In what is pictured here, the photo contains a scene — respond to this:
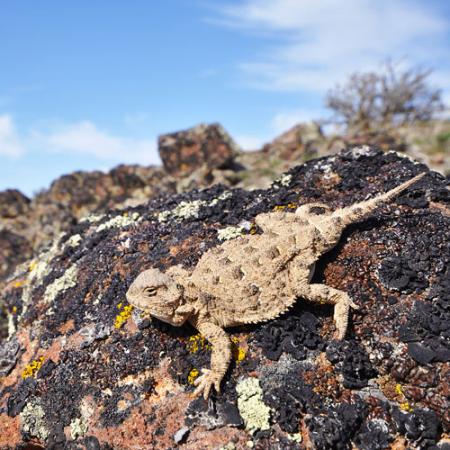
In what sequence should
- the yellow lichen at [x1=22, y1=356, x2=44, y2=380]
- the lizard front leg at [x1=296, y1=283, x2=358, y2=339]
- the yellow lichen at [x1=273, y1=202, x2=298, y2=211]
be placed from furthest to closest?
the yellow lichen at [x1=273, y1=202, x2=298, y2=211]
the yellow lichen at [x1=22, y1=356, x2=44, y2=380]
the lizard front leg at [x1=296, y1=283, x2=358, y2=339]

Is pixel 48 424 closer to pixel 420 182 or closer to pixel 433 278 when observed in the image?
pixel 433 278

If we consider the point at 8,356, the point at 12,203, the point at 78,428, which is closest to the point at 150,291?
the point at 78,428

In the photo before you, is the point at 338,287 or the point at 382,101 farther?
the point at 382,101

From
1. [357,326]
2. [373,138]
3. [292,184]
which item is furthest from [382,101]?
[357,326]

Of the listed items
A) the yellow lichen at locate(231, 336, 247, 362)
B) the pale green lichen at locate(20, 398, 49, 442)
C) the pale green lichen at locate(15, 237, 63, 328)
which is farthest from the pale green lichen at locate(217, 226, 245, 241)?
the pale green lichen at locate(15, 237, 63, 328)

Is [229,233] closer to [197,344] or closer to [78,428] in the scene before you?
[197,344]

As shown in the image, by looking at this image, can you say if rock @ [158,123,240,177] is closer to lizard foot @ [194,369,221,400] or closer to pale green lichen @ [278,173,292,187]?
pale green lichen @ [278,173,292,187]

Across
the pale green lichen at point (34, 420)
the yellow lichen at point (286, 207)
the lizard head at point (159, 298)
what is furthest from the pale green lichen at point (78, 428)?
the yellow lichen at point (286, 207)
